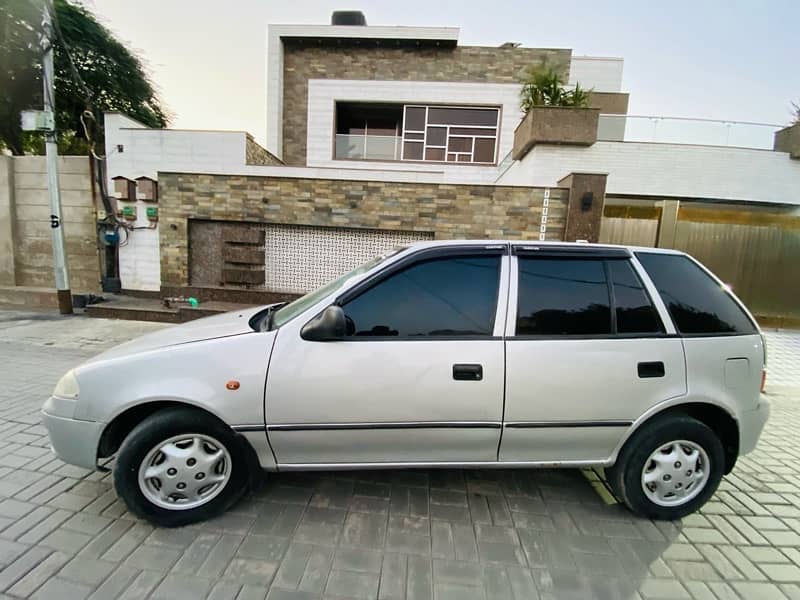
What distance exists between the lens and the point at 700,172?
29.8 feet

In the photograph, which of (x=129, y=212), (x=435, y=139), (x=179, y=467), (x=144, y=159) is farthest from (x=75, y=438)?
(x=435, y=139)

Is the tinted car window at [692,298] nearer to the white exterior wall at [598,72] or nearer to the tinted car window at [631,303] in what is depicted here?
the tinted car window at [631,303]

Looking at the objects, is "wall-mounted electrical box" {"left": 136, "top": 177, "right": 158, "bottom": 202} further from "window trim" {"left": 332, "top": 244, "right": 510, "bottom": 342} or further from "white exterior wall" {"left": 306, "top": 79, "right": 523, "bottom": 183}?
"window trim" {"left": 332, "top": 244, "right": 510, "bottom": 342}

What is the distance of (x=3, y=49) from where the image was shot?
12.0 meters

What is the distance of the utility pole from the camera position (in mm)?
6680

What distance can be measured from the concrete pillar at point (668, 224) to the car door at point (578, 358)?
21.1 ft

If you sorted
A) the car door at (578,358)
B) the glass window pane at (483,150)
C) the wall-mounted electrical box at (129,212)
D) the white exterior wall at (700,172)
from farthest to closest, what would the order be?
the glass window pane at (483,150)
the white exterior wall at (700,172)
the wall-mounted electrical box at (129,212)
the car door at (578,358)

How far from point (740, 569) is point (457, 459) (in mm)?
1643

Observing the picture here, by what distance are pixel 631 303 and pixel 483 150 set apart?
11538mm

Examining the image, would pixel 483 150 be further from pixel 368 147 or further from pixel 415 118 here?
pixel 368 147

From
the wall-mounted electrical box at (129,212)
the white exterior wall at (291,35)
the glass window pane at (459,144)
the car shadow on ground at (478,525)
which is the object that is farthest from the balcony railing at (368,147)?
the car shadow on ground at (478,525)

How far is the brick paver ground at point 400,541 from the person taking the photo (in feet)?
6.08

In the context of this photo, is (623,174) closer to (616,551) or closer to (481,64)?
(481,64)

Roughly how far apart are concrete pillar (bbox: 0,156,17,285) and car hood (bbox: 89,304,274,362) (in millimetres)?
9607
